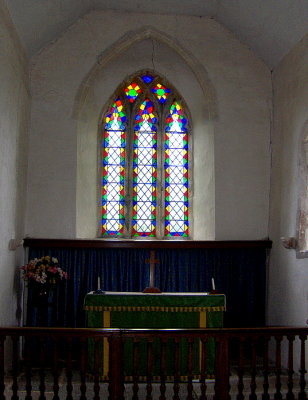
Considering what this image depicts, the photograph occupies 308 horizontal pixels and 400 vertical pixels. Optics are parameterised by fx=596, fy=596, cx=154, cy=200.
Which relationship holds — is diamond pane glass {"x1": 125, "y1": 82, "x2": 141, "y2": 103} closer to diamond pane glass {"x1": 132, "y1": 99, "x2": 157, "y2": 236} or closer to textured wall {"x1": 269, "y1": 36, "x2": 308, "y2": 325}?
diamond pane glass {"x1": 132, "y1": 99, "x2": 157, "y2": 236}

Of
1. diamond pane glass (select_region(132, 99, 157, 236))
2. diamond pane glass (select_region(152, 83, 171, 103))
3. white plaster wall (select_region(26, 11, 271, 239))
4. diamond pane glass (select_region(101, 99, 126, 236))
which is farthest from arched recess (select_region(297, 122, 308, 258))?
diamond pane glass (select_region(101, 99, 126, 236))

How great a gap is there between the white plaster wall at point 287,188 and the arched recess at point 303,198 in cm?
10

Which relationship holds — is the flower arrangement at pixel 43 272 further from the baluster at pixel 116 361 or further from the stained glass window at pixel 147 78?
the stained glass window at pixel 147 78

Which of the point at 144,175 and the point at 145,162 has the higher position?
the point at 145,162

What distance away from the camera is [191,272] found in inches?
336

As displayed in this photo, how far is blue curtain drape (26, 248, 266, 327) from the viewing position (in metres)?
8.45

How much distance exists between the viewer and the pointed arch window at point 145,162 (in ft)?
30.7

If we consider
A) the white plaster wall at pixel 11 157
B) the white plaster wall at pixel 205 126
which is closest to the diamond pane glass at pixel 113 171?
the white plaster wall at pixel 205 126

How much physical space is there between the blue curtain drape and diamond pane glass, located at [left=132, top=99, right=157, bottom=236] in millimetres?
934

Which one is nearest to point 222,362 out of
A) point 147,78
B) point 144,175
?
point 144,175

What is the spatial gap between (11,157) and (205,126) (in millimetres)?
3165

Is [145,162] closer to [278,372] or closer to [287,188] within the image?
[287,188]

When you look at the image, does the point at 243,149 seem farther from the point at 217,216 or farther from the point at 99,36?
the point at 99,36

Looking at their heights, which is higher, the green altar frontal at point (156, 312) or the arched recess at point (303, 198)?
the arched recess at point (303, 198)
